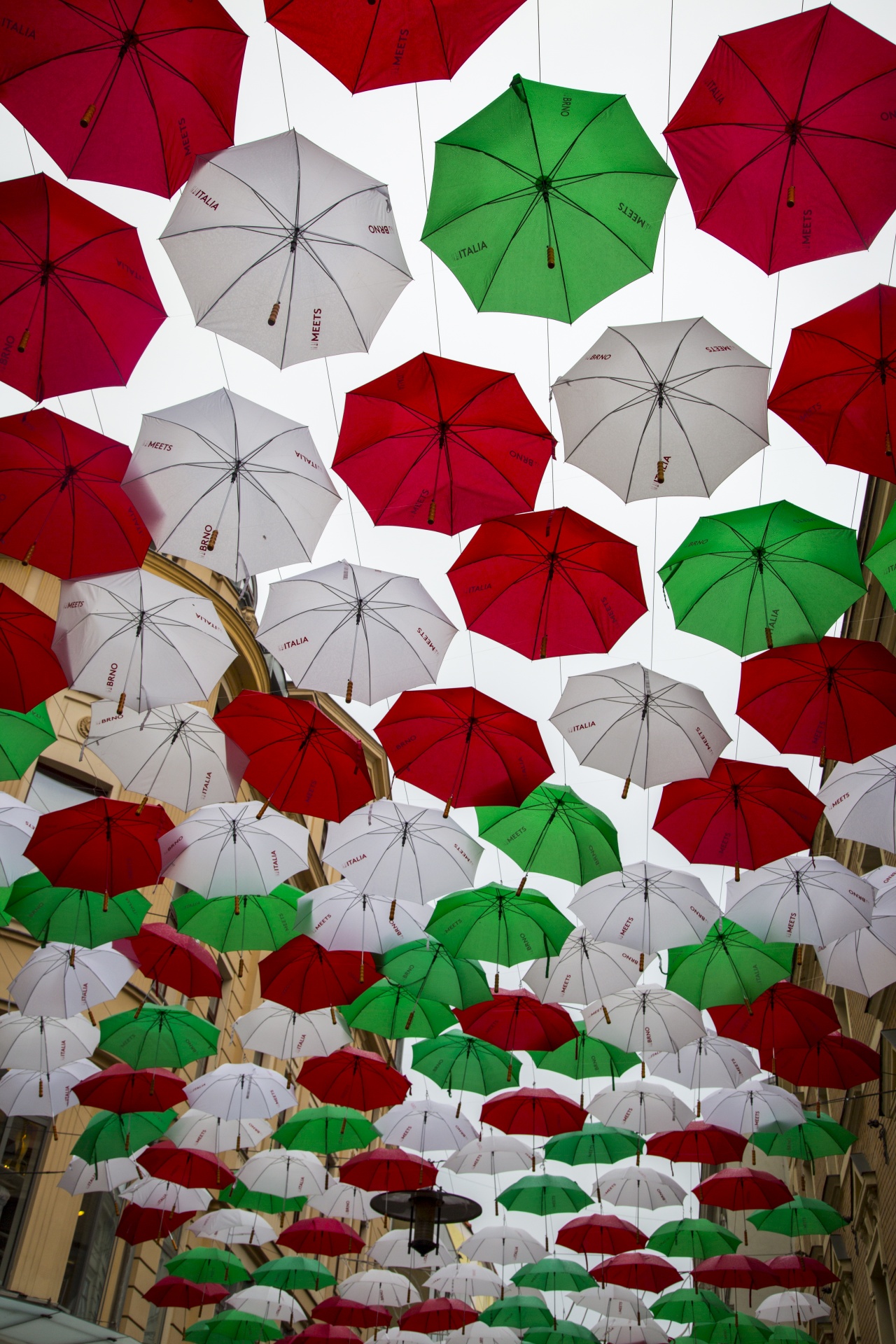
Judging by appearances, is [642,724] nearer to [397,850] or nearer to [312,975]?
[397,850]

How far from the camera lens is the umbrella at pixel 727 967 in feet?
37.7

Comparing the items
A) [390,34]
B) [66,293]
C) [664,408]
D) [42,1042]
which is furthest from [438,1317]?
[390,34]

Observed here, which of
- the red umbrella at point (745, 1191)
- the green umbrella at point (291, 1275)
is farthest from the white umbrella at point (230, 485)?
the green umbrella at point (291, 1275)

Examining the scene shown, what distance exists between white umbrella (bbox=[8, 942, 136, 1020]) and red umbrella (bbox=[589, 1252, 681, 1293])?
31.7 feet

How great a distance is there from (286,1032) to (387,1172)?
2.86 m

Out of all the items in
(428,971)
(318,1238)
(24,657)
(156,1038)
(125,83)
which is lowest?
(318,1238)

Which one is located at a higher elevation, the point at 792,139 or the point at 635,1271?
the point at 792,139

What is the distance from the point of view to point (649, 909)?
11.1m

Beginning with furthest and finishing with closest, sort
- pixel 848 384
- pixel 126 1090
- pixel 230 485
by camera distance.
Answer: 1. pixel 126 1090
2. pixel 230 485
3. pixel 848 384

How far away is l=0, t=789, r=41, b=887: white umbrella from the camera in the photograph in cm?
1001

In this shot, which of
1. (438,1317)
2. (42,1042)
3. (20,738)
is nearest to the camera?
(20,738)

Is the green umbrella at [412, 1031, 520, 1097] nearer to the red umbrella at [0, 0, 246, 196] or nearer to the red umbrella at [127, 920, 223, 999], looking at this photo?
the red umbrella at [127, 920, 223, 999]

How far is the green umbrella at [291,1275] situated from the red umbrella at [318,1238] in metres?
0.92

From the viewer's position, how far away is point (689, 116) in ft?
20.0
